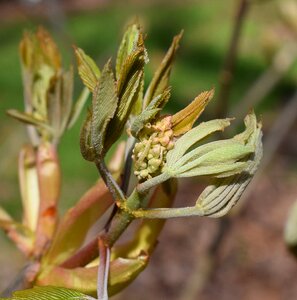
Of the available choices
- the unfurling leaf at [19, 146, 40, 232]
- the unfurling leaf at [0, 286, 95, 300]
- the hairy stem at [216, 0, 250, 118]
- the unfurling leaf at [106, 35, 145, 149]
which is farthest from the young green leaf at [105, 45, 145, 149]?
the hairy stem at [216, 0, 250, 118]

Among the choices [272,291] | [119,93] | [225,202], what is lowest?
[272,291]

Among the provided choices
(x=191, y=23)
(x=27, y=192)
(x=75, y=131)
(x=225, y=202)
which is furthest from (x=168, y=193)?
(x=191, y=23)

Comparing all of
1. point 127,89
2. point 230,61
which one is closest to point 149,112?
point 127,89

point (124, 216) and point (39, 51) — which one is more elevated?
point (39, 51)

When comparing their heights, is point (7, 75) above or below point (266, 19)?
above

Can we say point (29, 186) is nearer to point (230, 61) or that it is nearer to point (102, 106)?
point (102, 106)

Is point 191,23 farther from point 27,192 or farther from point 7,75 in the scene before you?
point 27,192

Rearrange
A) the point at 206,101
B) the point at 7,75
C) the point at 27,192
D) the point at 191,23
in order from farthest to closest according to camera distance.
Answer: the point at 191,23 < the point at 7,75 < the point at 27,192 < the point at 206,101
